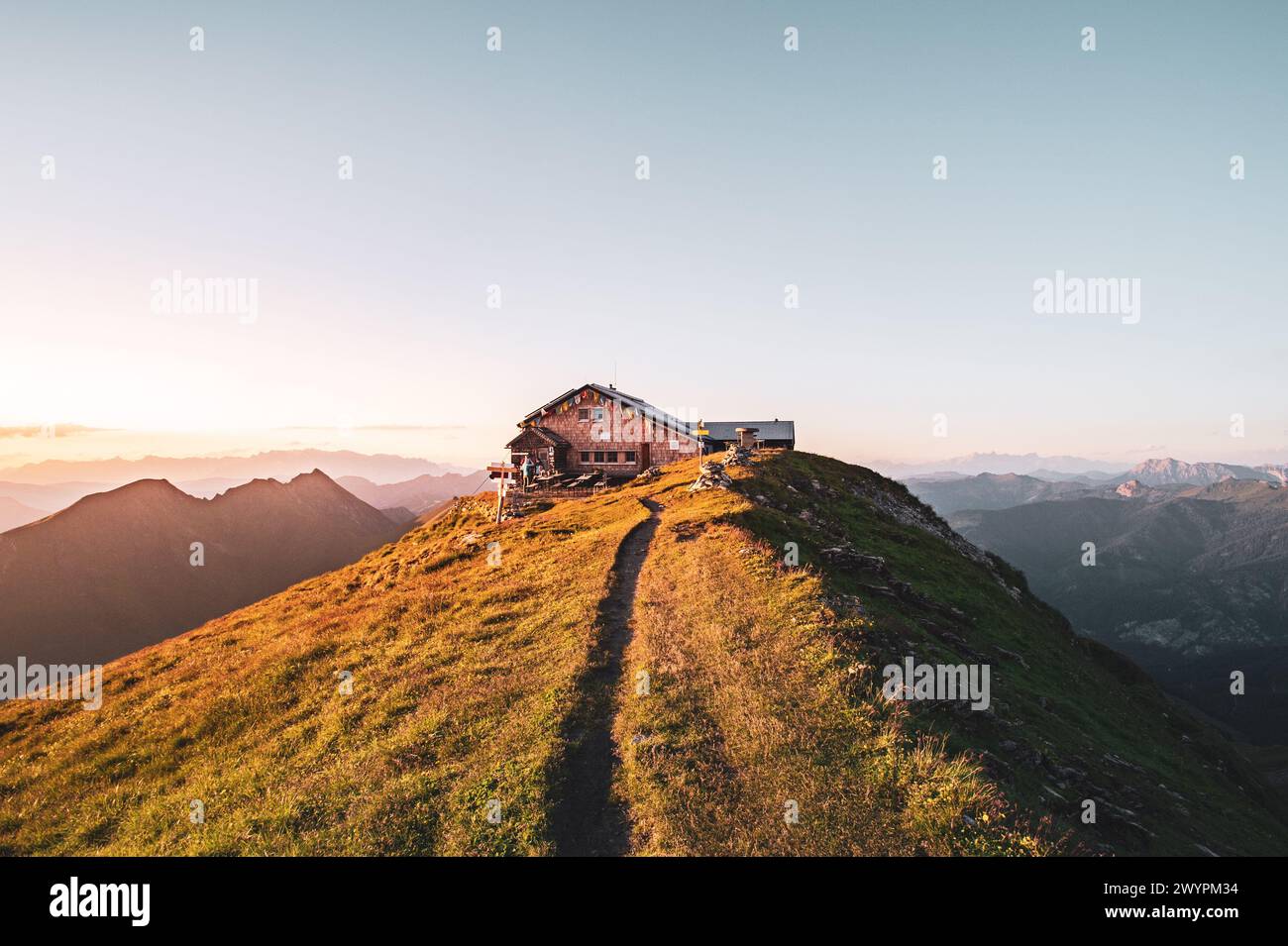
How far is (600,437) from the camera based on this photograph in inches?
2672

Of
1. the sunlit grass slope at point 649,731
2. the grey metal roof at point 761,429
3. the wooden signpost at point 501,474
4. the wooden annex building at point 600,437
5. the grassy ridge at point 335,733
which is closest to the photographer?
the sunlit grass slope at point 649,731

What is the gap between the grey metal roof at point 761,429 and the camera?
85.5 m

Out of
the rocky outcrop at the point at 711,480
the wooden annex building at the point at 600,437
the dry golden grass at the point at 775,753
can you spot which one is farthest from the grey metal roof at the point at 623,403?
the dry golden grass at the point at 775,753

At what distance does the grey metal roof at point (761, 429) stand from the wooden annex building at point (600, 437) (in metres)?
18.0

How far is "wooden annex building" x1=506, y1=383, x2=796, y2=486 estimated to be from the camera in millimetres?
67250

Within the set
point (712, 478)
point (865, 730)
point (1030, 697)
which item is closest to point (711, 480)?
point (712, 478)

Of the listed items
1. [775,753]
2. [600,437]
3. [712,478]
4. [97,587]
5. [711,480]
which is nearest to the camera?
[775,753]

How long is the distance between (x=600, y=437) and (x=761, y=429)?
104 ft

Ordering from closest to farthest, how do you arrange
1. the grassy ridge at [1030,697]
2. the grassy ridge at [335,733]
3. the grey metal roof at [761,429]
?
the grassy ridge at [335,733] < the grassy ridge at [1030,697] < the grey metal roof at [761,429]

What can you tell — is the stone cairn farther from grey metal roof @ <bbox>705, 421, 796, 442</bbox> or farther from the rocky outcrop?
grey metal roof @ <bbox>705, 421, 796, 442</bbox>

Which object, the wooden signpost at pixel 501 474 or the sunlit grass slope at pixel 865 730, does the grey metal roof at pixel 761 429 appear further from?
the sunlit grass slope at pixel 865 730

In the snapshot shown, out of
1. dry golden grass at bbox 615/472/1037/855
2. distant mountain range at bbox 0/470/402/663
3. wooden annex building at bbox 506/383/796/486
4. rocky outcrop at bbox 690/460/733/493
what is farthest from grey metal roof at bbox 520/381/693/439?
distant mountain range at bbox 0/470/402/663
